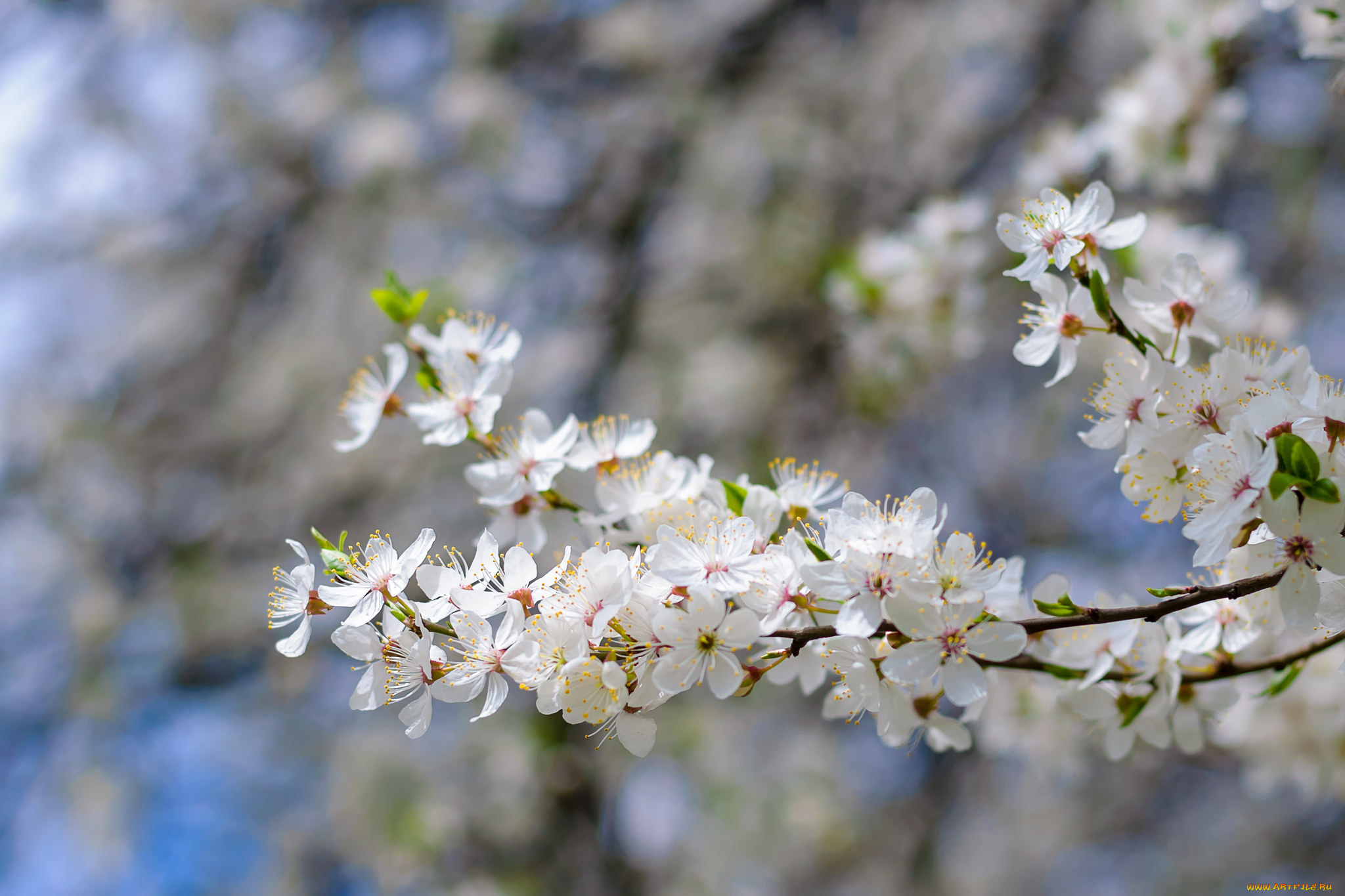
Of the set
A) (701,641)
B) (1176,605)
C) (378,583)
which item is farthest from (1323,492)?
(378,583)

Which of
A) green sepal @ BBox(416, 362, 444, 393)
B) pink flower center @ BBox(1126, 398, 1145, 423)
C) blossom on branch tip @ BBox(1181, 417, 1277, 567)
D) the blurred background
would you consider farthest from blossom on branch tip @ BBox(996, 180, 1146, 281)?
the blurred background

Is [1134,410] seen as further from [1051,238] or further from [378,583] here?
[378,583]

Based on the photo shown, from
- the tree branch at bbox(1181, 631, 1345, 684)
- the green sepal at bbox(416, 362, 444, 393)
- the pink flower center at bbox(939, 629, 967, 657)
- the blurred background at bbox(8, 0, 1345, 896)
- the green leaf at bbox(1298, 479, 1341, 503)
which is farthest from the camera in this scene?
the blurred background at bbox(8, 0, 1345, 896)

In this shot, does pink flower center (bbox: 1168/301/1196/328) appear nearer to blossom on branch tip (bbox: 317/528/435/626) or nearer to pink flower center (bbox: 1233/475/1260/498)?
pink flower center (bbox: 1233/475/1260/498)

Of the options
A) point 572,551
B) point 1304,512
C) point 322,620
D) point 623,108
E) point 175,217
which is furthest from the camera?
point 175,217

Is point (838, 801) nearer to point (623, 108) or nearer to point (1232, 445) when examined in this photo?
point (623, 108)

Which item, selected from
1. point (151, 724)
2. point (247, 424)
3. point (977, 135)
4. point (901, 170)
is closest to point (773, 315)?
point (901, 170)

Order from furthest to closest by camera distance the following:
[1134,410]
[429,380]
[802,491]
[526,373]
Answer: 1. [526,373]
2. [429,380]
3. [802,491]
4. [1134,410]
